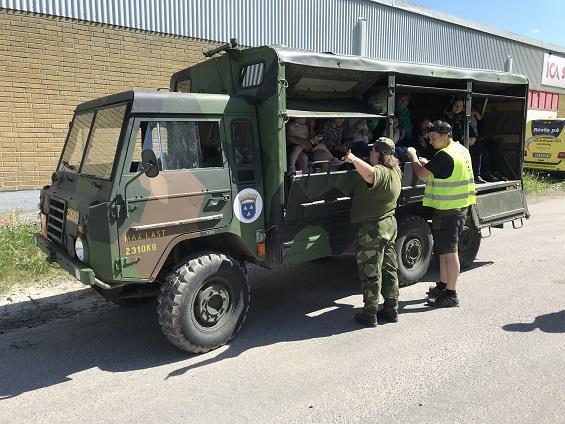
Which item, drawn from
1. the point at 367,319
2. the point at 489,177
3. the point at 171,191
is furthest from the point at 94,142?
the point at 489,177

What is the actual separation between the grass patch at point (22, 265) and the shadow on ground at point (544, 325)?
16.6 feet

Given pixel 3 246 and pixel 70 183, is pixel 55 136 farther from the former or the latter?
pixel 70 183

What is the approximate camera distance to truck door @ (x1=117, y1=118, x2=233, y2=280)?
366cm

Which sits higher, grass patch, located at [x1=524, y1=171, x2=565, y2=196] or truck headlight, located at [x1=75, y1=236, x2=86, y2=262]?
truck headlight, located at [x1=75, y1=236, x2=86, y2=262]

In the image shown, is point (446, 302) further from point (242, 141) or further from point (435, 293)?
point (242, 141)

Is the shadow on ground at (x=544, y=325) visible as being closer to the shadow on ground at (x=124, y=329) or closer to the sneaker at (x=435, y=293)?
the sneaker at (x=435, y=293)

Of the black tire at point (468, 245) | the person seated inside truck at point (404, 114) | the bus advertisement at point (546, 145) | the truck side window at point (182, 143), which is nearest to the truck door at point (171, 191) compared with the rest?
the truck side window at point (182, 143)

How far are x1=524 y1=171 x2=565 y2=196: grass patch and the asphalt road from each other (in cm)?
960

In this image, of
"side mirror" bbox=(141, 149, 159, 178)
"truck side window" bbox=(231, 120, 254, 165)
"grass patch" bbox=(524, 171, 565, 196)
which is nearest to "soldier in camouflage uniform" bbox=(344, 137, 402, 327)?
"truck side window" bbox=(231, 120, 254, 165)

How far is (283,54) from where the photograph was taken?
13.6ft

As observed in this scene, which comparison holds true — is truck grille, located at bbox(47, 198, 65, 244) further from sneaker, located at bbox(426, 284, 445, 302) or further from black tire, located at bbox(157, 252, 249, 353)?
sneaker, located at bbox(426, 284, 445, 302)

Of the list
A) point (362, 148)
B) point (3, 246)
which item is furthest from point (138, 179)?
point (3, 246)

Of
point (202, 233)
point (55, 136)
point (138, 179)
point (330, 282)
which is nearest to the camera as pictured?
point (138, 179)

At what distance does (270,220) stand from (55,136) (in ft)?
A: 20.1
